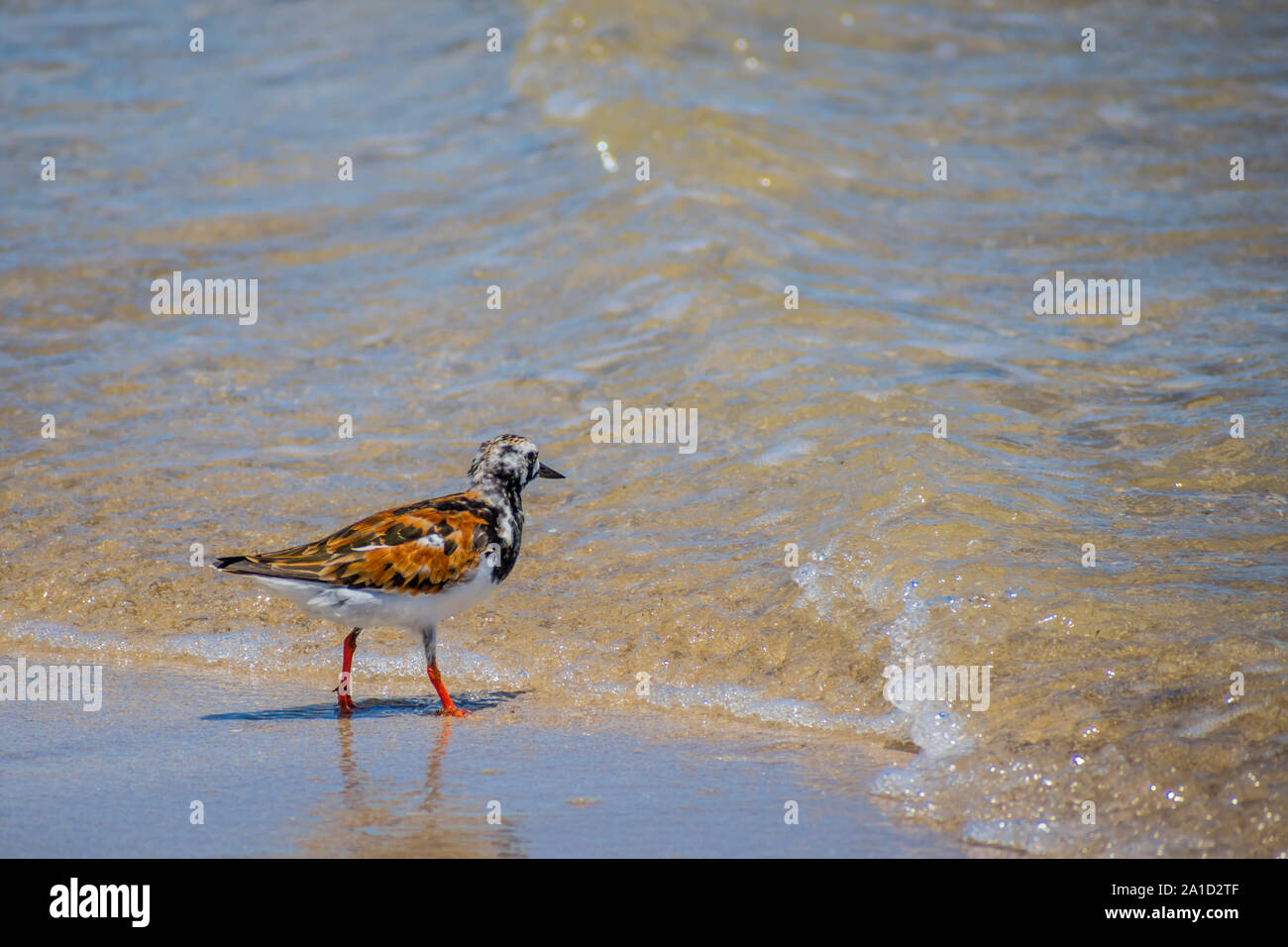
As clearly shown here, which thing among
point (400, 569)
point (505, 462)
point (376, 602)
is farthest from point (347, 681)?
point (505, 462)

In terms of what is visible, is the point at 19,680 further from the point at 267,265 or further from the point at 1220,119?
the point at 1220,119

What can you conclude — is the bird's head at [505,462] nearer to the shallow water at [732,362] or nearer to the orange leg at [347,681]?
the shallow water at [732,362]

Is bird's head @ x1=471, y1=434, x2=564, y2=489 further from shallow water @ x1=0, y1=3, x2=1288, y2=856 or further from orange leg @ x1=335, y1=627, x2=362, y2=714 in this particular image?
orange leg @ x1=335, y1=627, x2=362, y2=714

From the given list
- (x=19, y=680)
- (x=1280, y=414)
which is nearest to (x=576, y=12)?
(x=1280, y=414)

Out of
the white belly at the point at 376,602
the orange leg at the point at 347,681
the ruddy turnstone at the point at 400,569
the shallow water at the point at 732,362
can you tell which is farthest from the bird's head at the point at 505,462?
the orange leg at the point at 347,681

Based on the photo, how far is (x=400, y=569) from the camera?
565cm

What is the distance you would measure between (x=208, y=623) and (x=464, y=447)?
232 cm

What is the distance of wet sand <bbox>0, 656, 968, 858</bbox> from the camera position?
4.27m

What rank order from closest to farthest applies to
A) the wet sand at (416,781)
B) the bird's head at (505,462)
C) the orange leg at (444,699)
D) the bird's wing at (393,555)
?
1. the wet sand at (416,781)
2. the bird's wing at (393,555)
3. the orange leg at (444,699)
4. the bird's head at (505,462)

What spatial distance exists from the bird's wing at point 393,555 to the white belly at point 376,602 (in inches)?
1.3

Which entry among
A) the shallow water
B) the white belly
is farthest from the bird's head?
the shallow water

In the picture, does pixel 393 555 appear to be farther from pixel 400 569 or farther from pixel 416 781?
pixel 416 781

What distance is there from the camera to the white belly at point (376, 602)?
556 centimetres

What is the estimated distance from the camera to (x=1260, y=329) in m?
9.41
